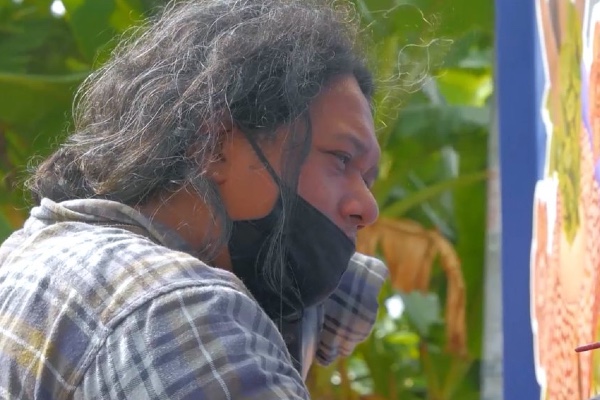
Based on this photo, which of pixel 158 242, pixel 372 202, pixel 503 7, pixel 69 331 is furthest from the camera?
pixel 503 7

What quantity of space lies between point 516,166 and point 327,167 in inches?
18.8

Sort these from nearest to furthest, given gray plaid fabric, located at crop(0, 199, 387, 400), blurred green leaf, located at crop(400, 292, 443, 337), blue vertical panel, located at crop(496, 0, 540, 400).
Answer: gray plaid fabric, located at crop(0, 199, 387, 400) → blue vertical panel, located at crop(496, 0, 540, 400) → blurred green leaf, located at crop(400, 292, 443, 337)

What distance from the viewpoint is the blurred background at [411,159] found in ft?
8.90

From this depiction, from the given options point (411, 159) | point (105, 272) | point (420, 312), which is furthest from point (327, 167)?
point (420, 312)

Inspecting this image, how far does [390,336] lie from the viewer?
13.6 ft

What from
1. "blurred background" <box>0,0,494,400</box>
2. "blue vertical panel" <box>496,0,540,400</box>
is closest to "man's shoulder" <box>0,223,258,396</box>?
"blue vertical panel" <box>496,0,540,400</box>

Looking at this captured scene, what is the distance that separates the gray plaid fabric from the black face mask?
6.4 inches

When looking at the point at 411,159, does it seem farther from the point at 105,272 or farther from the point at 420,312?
the point at 105,272

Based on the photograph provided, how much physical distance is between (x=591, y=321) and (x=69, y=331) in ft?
2.16

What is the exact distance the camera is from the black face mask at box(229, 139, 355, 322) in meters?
1.14

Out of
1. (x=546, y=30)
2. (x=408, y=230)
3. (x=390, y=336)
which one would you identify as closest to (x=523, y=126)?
(x=546, y=30)

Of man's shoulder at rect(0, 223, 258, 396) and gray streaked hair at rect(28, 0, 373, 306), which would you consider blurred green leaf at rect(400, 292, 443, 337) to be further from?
man's shoulder at rect(0, 223, 258, 396)

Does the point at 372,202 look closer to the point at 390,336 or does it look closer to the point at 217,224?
the point at 217,224

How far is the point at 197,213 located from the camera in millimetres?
1115
